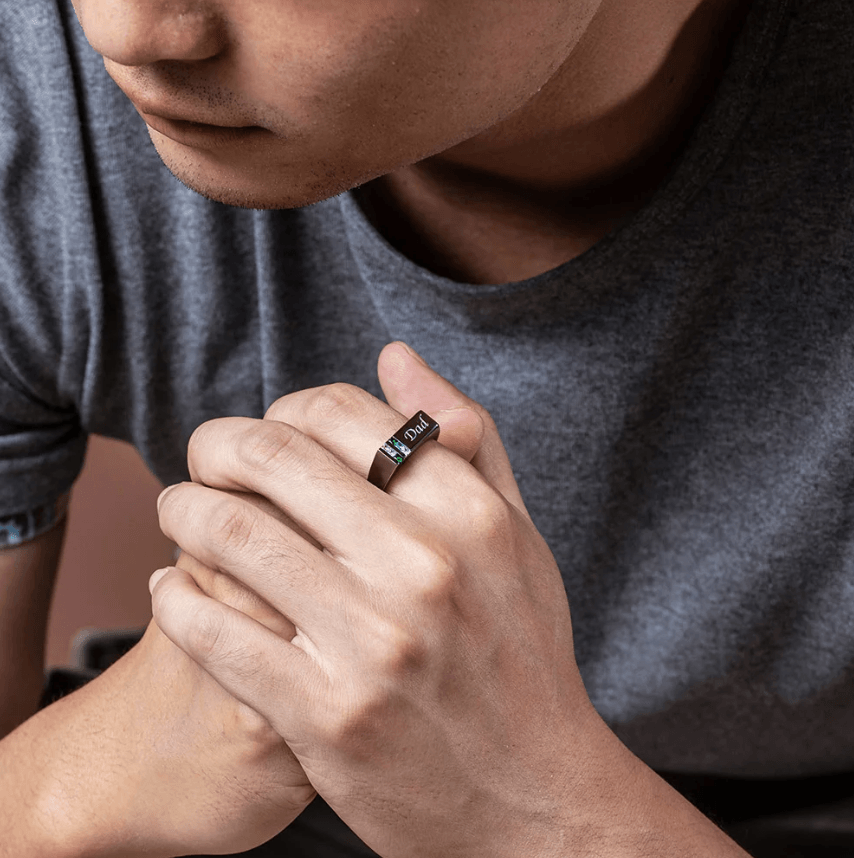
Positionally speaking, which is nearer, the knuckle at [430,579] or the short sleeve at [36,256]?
the knuckle at [430,579]

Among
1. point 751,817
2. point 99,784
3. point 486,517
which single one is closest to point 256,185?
point 486,517

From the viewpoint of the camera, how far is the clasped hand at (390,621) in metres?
0.68

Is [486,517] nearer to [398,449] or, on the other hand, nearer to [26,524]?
[398,449]

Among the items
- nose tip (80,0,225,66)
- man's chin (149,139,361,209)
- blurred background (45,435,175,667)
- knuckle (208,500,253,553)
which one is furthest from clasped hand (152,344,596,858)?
blurred background (45,435,175,667)

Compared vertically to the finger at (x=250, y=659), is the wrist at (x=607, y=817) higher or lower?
lower

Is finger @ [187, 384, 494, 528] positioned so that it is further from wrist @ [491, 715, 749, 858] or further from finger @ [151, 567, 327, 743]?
wrist @ [491, 715, 749, 858]

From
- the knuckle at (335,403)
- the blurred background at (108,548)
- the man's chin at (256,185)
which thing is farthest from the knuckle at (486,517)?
the blurred background at (108,548)

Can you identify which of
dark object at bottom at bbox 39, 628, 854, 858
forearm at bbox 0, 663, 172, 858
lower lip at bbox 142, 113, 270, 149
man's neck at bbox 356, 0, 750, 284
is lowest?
dark object at bottom at bbox 39, 628, 854, 858

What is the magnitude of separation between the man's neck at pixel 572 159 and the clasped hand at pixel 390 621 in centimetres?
21

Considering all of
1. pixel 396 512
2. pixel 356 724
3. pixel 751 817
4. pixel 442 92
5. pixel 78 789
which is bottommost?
pixel 751 817

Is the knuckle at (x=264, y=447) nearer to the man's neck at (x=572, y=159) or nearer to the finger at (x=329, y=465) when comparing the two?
the finger at (x=329, y=465)

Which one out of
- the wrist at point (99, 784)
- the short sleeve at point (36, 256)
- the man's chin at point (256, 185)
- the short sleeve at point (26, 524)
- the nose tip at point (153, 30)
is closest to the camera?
the nose tip at point (153, 30)

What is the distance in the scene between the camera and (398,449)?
2.34 ft

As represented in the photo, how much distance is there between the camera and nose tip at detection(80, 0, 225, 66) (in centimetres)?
59
